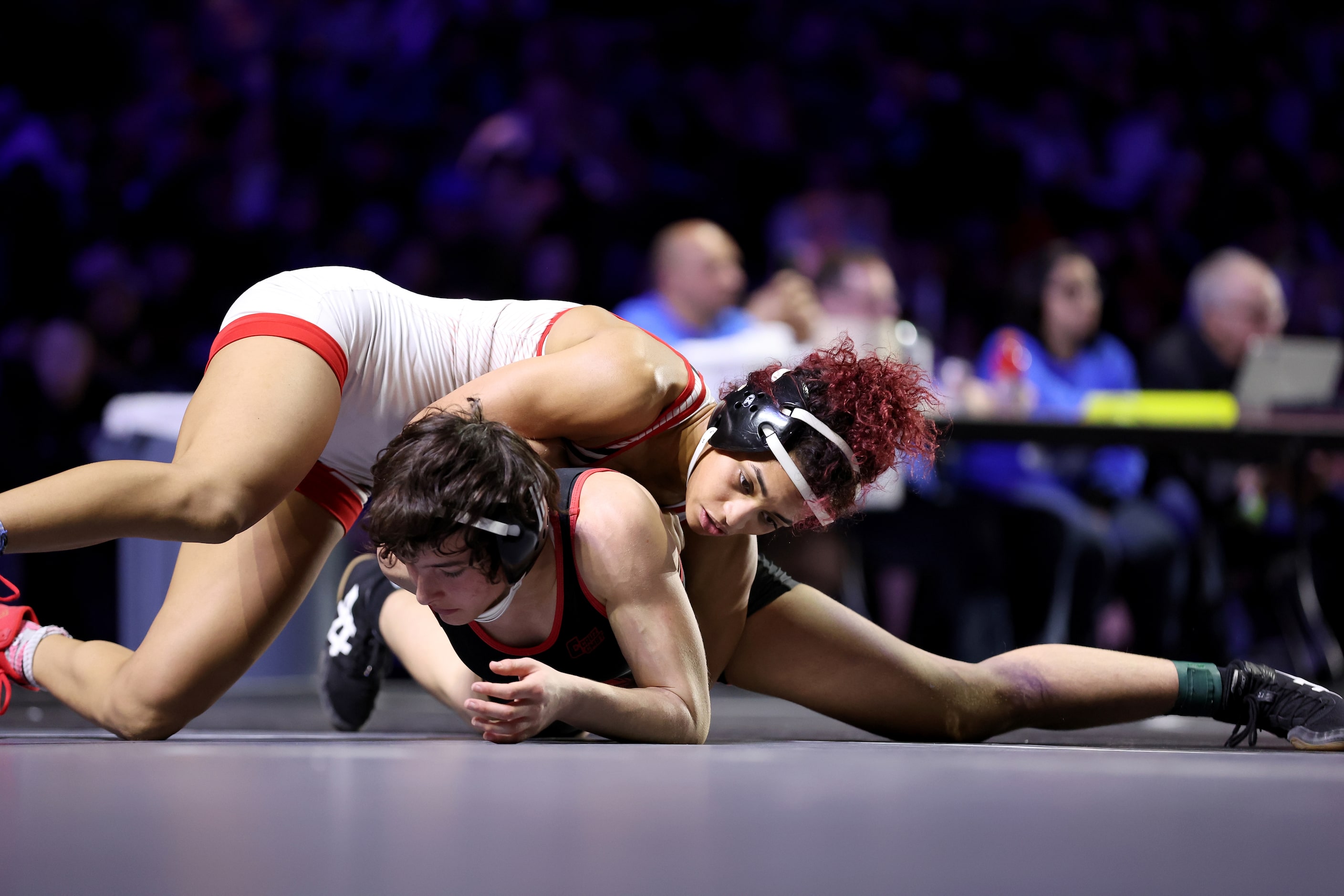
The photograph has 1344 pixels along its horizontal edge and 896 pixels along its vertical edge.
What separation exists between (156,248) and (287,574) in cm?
328

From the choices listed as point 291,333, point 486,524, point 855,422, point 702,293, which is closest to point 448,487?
point 486,524

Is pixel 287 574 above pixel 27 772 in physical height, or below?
above

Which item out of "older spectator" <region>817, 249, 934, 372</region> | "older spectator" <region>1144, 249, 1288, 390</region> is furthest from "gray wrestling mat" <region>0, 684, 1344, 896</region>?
"older spectator" <region>1144, 249, 1288, 390</region>

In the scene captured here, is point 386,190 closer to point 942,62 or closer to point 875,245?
point 875,245

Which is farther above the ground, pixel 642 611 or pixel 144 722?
pixel 642 611

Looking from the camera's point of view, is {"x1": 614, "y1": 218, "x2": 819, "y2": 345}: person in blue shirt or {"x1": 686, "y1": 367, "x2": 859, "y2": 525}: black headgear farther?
{"x1": 614, "y1": 218, "x2": 819, "y2": 345}: person in blue shirt

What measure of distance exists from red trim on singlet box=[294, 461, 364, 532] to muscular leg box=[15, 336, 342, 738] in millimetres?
16

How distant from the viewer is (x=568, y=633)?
1.77 meters

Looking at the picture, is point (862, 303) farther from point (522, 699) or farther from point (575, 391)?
point (522, 699)

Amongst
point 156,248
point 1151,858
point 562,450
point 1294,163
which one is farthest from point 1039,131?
point 1151,858

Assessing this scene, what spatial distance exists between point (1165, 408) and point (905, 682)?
2.21m

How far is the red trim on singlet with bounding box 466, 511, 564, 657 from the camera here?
1726 millimetres

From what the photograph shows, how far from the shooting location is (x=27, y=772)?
1342mm

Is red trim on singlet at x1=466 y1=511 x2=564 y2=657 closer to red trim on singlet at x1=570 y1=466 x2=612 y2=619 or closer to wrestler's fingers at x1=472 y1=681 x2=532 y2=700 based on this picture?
red trim on singlet at x1=570 y1=466 x2=612 y2=619
